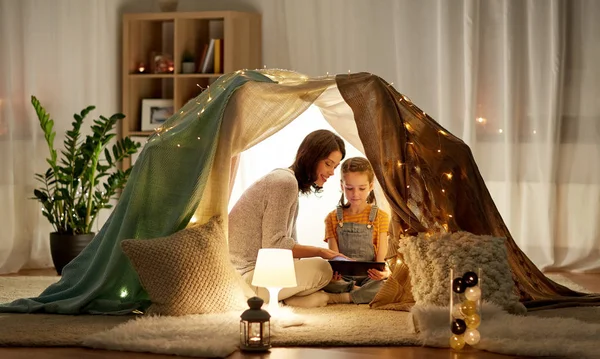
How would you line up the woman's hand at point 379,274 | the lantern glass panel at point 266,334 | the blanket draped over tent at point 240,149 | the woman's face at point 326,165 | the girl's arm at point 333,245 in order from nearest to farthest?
the lantern glass panel at point 266,334, the blanket draped over tent at point 240,149, the woman's hand at point 379,274, the woman's face at point 326,165, the girl's arm at point 333,245

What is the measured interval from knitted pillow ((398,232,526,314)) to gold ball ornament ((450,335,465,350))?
42cm

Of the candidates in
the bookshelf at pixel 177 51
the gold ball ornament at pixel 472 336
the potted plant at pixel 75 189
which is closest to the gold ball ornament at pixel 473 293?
the gold ball ornament at pixel 472 336

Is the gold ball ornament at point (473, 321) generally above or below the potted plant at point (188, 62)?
below

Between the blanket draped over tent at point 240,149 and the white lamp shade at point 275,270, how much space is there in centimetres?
49

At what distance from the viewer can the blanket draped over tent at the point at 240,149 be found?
4348 mm

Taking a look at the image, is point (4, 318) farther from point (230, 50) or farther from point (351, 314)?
point (230, 50)

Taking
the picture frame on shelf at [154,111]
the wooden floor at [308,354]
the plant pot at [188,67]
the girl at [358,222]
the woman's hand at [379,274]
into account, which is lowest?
the wooden floor at [308,354]

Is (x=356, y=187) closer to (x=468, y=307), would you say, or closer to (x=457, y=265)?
(x=457, y=265)

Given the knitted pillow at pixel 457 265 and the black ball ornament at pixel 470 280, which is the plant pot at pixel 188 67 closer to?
the knitted pillow at pixel 457 265

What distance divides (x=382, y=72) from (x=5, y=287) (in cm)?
260

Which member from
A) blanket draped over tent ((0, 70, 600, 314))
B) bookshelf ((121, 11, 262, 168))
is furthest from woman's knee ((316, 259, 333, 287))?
bookshelf ((121, 11, 262, 168))

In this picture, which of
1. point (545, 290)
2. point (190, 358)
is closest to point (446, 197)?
point (545, 290)

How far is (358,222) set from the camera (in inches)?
191

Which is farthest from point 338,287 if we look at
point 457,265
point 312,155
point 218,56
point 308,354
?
point 218,56
